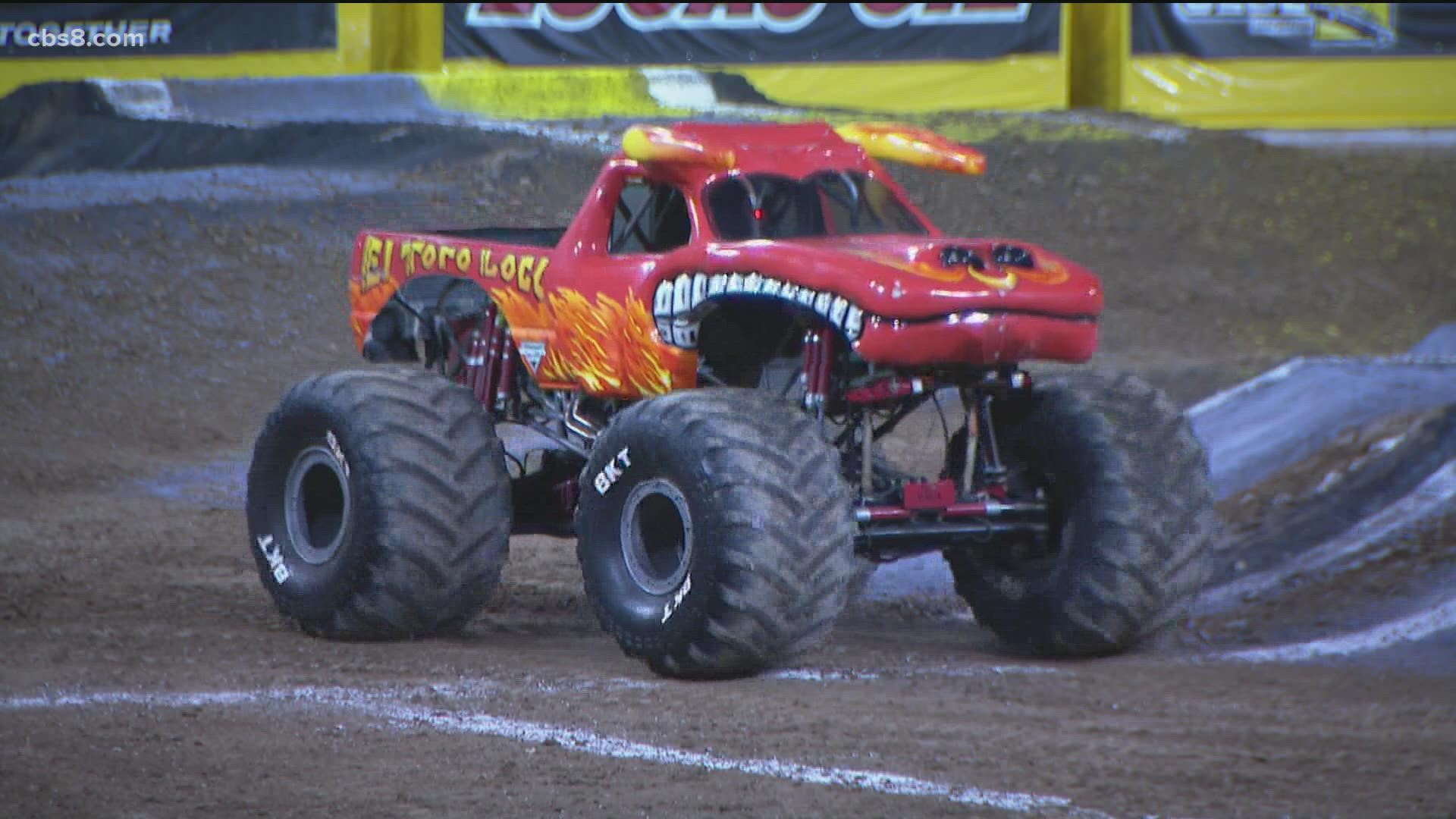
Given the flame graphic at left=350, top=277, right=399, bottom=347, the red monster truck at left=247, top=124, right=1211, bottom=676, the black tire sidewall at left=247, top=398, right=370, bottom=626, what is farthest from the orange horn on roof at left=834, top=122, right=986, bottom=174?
the black tire sidewall at left=247, top=398, right=370, bottom=626

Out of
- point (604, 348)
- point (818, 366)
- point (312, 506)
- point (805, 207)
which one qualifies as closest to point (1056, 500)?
point (818, 366)

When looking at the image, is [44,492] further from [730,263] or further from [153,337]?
[730,263]

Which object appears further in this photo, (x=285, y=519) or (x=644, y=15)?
(x=644, y=15)

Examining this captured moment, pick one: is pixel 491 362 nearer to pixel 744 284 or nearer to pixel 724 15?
pixel 744 284

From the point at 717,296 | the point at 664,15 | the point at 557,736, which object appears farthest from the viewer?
the point at 664,15

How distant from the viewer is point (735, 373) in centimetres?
735

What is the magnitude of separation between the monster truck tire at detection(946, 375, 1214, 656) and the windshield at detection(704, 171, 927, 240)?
0.84 metres

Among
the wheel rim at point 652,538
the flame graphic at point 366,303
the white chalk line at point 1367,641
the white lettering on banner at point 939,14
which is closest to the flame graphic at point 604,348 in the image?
the wheel rim at point 652,538

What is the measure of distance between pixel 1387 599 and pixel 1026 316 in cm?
232

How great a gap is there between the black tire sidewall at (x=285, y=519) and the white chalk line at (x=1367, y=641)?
120 inches

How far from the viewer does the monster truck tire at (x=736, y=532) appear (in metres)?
6.20

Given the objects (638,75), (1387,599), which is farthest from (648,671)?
(638,75)

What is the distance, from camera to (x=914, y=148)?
299 inches

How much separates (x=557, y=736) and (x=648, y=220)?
2.33 meters
